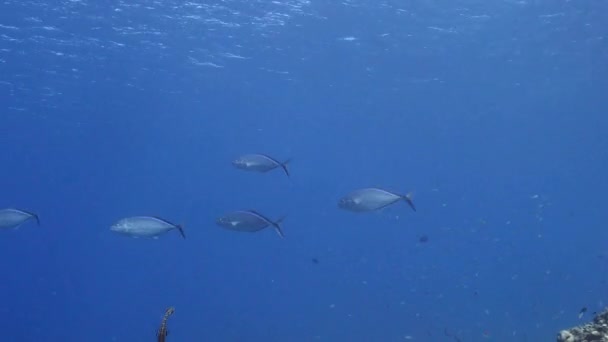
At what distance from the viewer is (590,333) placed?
6.93 meters

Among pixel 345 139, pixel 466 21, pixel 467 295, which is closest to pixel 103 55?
pixel 466 21

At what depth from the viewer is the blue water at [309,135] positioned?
25.1m

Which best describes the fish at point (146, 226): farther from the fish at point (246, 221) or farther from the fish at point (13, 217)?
the fish at point (13, 217)

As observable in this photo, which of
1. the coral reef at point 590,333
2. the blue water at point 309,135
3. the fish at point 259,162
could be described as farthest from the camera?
the blue water at point 309,135

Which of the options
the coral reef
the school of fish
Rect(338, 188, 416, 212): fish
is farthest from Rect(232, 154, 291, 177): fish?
the coral reef

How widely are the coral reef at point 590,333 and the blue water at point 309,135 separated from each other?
45.4 feet

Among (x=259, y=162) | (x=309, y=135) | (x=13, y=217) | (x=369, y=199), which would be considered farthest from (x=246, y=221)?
(x=309, y=135)

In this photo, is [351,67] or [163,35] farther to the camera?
[351,67]

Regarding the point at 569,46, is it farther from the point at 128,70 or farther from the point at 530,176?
the point at 530,176

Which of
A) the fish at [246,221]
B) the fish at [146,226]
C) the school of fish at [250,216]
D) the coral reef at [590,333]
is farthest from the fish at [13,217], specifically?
the coral reef at [590,333]

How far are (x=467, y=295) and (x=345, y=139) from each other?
2072 cm

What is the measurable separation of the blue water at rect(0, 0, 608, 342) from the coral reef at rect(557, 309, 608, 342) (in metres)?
13.8

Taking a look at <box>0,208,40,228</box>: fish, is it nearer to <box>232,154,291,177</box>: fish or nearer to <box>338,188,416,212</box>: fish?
<box>232,154,291,177</box>: fish

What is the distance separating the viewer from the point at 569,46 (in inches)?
1155
